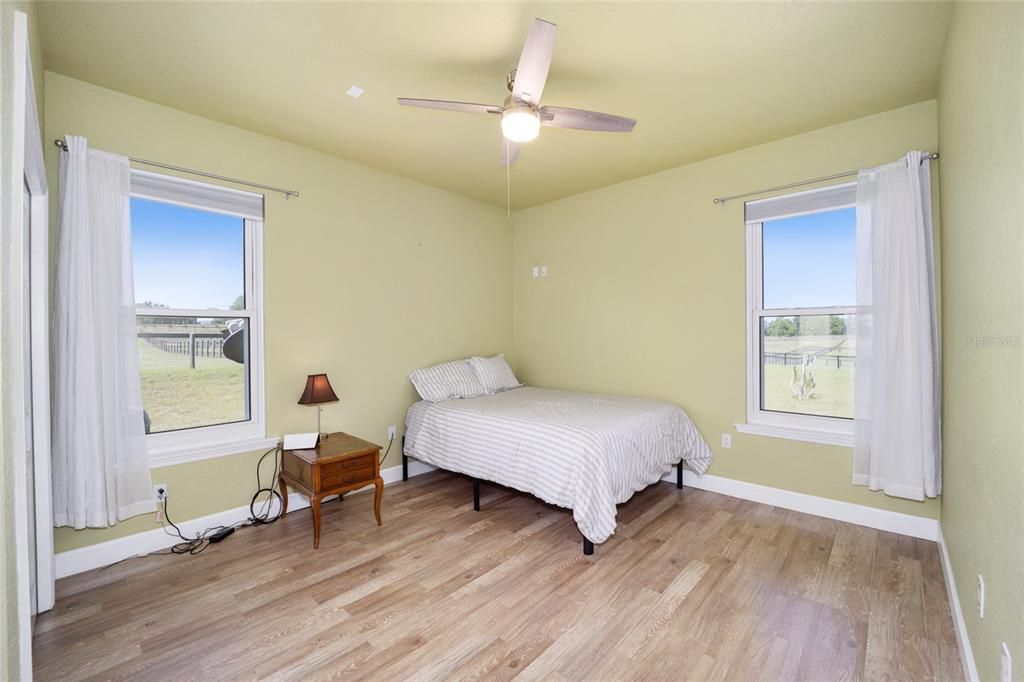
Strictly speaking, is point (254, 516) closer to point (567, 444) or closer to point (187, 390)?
point (187, 390)

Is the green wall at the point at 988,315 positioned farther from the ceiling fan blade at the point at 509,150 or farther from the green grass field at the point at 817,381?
the ceiling fan blade at the point at 509,150

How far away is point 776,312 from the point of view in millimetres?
3316

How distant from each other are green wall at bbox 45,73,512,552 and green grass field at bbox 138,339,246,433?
22 centimetres

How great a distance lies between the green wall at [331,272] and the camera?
2611mm

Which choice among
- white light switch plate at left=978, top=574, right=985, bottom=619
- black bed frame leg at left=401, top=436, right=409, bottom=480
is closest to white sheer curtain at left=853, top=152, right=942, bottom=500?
white light switch plate at left=978, top=574, right=985, bottom=619

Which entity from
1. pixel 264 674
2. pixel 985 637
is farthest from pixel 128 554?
pixel 985 637

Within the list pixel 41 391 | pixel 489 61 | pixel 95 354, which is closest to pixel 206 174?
pixel 95 354

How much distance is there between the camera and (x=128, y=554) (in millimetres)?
2547

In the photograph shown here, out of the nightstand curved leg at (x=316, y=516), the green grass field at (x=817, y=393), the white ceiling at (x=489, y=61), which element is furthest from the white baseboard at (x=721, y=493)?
the white ceiling at (x=489, y=61)

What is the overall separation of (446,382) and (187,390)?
1874mm

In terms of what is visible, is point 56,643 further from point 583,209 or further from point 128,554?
point 583,209

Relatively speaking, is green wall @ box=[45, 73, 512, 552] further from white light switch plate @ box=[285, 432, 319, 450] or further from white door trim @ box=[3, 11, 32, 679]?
white door trim @ box=[3, 11, 32, 679]

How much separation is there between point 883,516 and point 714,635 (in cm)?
177

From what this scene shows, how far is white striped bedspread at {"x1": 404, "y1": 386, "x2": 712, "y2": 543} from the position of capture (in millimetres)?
2572
